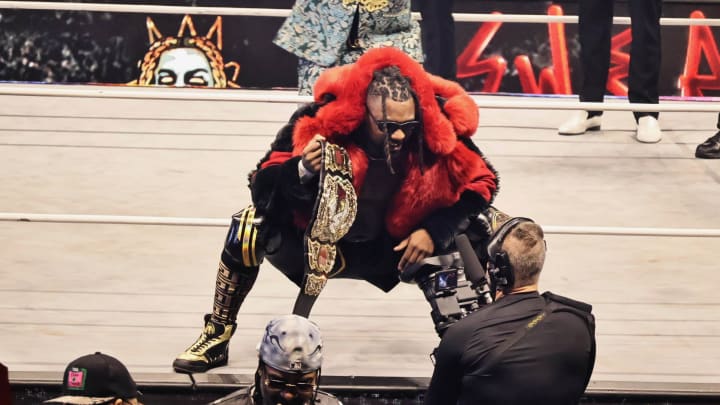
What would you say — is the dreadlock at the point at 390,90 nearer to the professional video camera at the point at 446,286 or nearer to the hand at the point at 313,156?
the hand at the point at 313,156

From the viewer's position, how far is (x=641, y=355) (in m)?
3.68

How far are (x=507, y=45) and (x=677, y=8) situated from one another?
0.93m

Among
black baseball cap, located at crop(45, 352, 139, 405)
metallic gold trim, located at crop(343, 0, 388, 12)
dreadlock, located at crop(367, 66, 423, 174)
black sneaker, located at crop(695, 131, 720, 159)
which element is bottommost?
black sneaker, located at crop(695, 131, 720, 159)

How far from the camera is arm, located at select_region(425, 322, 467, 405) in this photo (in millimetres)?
2619

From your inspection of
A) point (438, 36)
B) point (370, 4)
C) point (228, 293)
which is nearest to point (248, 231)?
point (228, 293)

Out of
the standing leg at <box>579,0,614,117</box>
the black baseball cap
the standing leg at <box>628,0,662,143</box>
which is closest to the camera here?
the black baseball cap

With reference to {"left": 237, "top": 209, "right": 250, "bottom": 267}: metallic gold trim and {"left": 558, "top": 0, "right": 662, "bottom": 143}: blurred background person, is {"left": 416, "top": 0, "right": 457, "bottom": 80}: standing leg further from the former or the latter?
{"left": 237, "top": 209, "right": 250, "bottom": 267}: metallic gold trim

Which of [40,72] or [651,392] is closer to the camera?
[651,392]

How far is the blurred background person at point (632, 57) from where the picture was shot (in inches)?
212

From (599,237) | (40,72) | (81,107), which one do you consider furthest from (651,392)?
(40,72)

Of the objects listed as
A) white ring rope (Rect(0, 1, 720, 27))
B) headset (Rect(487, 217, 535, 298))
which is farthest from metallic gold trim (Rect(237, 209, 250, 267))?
white ring rope (Rect(0, 1, 720, 27))

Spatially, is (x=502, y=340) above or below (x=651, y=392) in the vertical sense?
above

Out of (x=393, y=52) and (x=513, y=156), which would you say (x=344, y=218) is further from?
(x=513, y=156)

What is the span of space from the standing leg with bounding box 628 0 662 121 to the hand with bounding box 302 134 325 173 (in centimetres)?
253
